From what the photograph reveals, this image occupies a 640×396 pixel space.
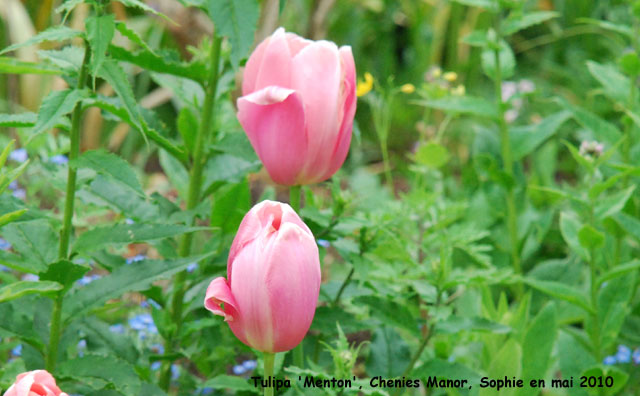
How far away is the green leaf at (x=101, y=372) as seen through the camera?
921 millimetres

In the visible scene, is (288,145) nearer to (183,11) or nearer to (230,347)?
(230,347)

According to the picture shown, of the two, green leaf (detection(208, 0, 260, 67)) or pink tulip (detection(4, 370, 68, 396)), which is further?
green leaf (detection(208, 0, 260, 67))

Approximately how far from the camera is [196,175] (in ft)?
3.63

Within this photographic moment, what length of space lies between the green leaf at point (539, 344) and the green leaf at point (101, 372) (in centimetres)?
56

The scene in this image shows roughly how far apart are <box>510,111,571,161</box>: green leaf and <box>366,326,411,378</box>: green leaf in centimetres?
60

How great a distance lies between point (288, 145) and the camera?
85cm

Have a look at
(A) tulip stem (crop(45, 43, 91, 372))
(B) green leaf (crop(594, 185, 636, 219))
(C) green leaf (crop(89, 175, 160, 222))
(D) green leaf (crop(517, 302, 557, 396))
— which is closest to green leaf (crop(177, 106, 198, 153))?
(C) green leaf (crop(89, 175, 160, 222))

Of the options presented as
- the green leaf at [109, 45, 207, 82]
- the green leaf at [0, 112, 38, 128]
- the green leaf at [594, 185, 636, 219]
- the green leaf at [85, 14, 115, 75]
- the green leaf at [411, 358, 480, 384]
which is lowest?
the green leaf at [411, 358, 480, 384]

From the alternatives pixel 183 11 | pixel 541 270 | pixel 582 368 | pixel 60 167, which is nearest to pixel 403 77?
pixel 183 11

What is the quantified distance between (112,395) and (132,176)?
289 millimetres

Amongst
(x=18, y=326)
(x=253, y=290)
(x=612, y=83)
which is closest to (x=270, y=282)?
(x=253, y=290)

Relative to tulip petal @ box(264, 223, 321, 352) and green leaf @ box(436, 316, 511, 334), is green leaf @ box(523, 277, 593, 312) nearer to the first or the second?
green leaf @ box(436, 316, 511, 334)

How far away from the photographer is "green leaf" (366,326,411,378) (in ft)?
3.77

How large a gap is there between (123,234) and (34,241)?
0.16 m
